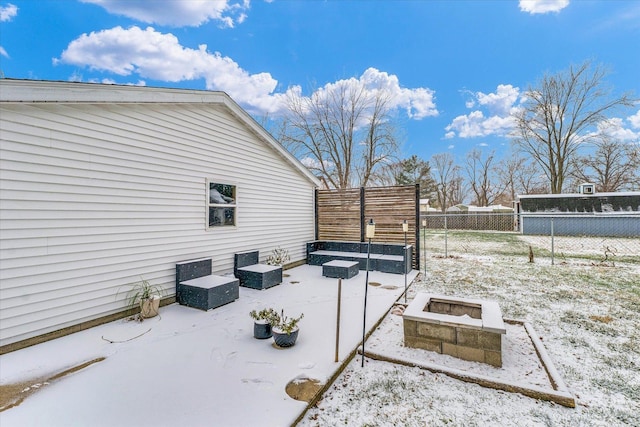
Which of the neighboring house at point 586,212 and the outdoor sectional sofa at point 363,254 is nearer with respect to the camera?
the outdoor sectional sofa at point 363,254

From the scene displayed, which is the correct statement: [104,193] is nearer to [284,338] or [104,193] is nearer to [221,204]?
[221,204]

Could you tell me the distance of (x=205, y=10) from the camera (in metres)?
7.97

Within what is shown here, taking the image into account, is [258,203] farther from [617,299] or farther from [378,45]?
[378,45]

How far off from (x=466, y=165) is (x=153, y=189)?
109ft

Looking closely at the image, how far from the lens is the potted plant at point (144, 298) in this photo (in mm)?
3922

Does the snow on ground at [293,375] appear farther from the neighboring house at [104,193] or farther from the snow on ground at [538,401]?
the neighboring house at [104,193]

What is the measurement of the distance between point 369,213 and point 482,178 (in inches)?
1113

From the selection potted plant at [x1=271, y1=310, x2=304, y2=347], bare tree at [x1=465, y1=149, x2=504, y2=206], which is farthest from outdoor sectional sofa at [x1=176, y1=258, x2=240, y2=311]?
bare tree at [x1=465, y1=149, x2=504, y2=206]

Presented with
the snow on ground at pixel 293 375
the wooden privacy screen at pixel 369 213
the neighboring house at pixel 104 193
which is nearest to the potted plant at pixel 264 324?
the snow on ground at pixel 293 375

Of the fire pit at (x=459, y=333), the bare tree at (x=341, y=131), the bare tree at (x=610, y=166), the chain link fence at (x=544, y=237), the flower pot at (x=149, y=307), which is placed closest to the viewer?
the fire pit at (x=459, y=333)

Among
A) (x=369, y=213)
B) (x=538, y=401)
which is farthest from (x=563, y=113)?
(x=538, y=401)

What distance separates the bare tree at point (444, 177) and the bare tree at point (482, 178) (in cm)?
137

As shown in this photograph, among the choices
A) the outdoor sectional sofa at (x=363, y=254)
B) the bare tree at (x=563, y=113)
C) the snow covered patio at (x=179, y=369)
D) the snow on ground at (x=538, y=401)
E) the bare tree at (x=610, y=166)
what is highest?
the bare tree at (x=563, y=113)

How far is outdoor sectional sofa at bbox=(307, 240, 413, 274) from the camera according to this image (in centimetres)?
688
